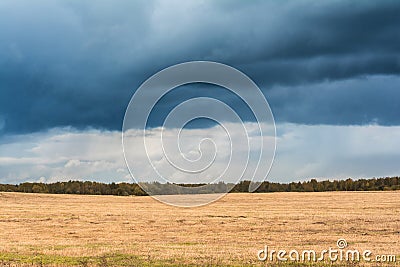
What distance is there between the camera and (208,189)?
9194cm

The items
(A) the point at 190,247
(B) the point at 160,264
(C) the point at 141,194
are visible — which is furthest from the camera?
(C) the point at 141,194

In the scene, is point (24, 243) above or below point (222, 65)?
below

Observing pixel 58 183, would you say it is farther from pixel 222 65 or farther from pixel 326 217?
pixel 222 65

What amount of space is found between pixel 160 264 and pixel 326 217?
27120mm

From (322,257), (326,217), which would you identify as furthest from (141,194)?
(322,257)
